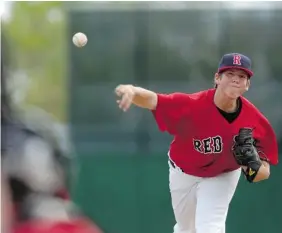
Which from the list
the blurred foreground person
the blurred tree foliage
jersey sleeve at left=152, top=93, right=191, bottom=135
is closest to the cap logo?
jersey sleeve at left=152, top=93, right=191, bottom=135

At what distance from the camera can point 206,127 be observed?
12.1 feet

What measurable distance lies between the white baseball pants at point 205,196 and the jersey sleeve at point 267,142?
0.61ft

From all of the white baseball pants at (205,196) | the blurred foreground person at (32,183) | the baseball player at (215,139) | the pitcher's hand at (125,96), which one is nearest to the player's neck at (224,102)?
the baseball player at (215,139)

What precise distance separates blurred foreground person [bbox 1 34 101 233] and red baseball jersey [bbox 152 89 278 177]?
6.88 feet

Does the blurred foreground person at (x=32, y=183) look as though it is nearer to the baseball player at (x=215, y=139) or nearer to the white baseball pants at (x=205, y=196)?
the baseball player at (x=215, y=139)

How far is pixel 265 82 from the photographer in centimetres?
778

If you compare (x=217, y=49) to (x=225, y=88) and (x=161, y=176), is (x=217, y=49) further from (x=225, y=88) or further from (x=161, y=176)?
(x=225, y=88)

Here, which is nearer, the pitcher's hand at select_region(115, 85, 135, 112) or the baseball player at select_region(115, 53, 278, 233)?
the pitcher's hand at select_region(115, 85, 135, 112)

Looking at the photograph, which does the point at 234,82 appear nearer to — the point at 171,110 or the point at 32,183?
the point at 171,110

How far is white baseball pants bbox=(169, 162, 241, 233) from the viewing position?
3.85 m

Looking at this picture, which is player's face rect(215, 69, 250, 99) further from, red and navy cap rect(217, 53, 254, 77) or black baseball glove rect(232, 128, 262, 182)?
black baseball glove rect(232, 128, 262, 182)

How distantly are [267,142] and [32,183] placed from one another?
256 centimetres

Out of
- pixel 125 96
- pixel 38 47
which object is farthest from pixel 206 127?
pixel 38 47

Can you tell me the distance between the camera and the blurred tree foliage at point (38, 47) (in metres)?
10.0
